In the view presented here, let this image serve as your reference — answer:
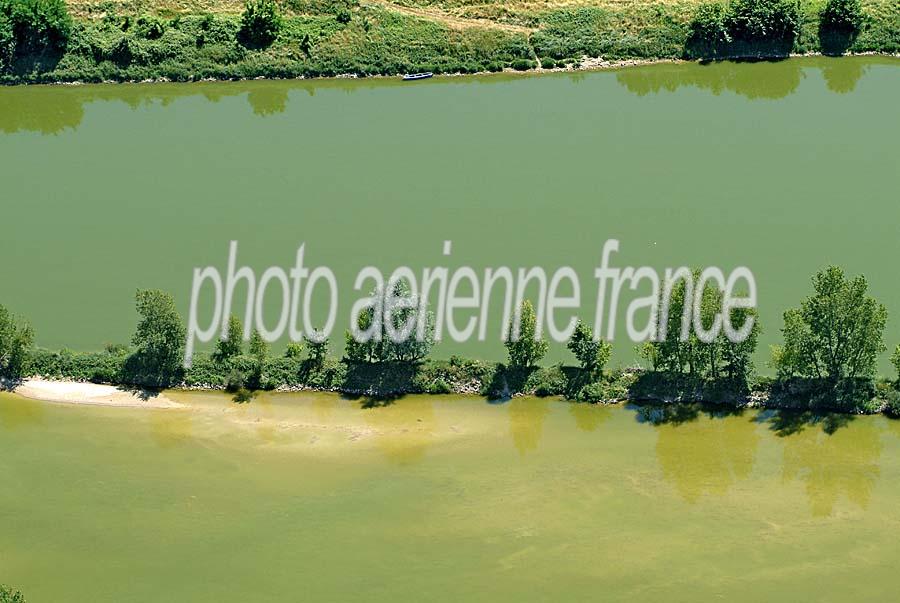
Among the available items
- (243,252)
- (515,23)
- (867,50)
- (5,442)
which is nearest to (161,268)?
(243,252)

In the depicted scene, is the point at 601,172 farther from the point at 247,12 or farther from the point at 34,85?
the point at 34,85

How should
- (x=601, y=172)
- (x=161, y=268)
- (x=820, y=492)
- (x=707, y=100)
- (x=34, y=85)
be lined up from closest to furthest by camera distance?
(x=820, y=492) < (x=161, y=268) < (x=601, y=172) < (x=707, y=100) < (x=34, y=85)

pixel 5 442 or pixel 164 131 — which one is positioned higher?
pixel 164 131

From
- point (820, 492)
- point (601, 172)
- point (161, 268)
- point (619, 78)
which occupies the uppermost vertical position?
point (619, 78)

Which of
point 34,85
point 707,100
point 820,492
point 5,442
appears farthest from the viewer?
point 34,85

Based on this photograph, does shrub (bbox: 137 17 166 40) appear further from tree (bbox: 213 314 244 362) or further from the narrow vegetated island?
tree (bbox: 213 314 244 362)

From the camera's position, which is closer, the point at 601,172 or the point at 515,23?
the point at 601,172

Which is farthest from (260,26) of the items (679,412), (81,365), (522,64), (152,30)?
(679,412)
